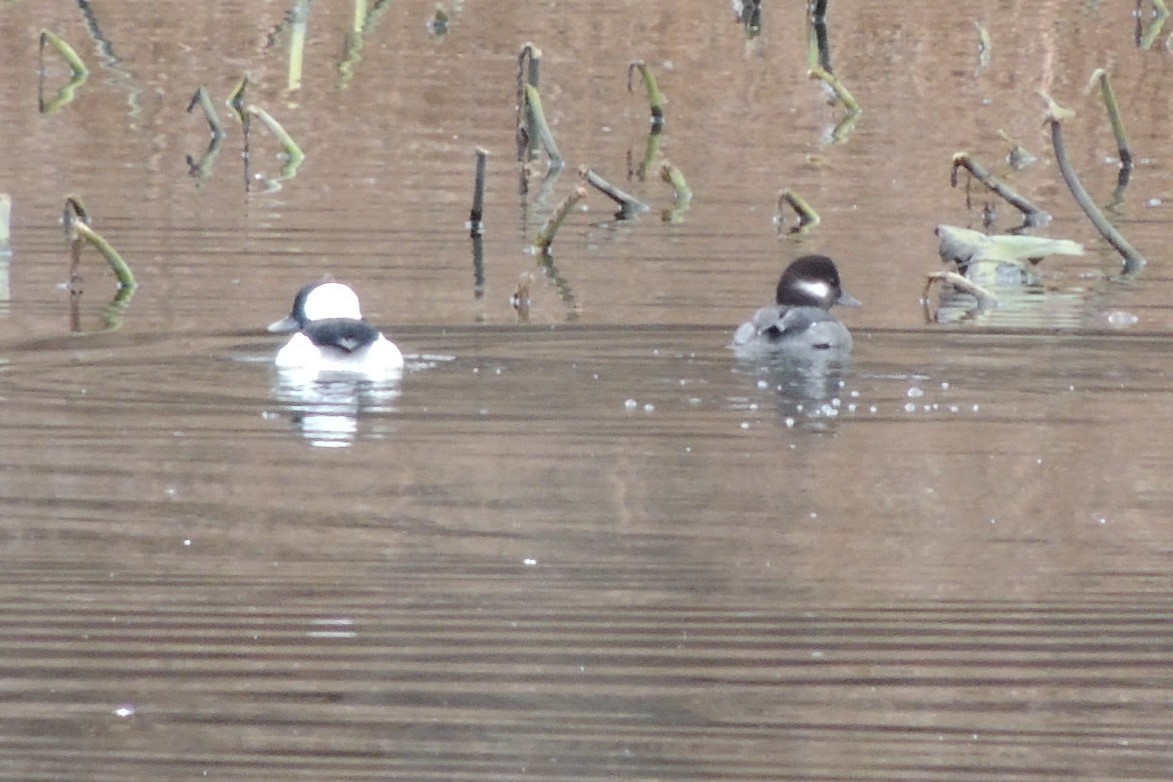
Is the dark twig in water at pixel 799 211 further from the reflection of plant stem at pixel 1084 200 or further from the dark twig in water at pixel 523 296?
the dark twig in water at pixel 523 296

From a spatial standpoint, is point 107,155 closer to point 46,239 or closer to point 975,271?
point 46,239

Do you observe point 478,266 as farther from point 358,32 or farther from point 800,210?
point 358,32

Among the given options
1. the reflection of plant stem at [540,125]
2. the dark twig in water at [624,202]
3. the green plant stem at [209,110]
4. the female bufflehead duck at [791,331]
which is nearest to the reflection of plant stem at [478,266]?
the dark twig in water at [624,202]

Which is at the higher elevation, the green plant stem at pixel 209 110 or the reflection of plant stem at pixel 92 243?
the green plant stem at pixel 209 110

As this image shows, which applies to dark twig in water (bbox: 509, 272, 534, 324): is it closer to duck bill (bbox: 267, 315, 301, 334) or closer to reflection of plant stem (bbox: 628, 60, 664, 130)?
duck bill (bbox: 267, 315, 301, 334)

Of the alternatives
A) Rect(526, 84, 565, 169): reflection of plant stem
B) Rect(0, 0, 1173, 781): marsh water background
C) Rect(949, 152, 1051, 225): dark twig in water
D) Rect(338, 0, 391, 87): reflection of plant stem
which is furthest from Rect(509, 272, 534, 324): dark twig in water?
Rect(338, 0, 391, 87): reflection of plant stem

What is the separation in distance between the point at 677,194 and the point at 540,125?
2.83 ft

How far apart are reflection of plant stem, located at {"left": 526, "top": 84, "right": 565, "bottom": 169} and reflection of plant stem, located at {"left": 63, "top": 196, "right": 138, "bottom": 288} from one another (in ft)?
10.2

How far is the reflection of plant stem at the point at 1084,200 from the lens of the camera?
12.6 metres

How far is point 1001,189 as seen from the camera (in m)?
14.4

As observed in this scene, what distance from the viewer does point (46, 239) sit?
13.9m

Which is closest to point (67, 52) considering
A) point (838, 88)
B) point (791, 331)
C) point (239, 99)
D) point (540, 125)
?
point (239, 99)

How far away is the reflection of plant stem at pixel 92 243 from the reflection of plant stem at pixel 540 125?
10.2 ft

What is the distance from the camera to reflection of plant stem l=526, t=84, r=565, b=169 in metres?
15.4
